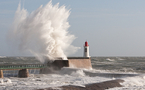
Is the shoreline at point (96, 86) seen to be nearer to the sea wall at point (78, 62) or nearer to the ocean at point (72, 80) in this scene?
the ocean at point (72, 80)

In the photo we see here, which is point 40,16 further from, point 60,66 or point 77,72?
point 77,72

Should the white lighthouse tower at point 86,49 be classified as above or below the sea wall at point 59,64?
above

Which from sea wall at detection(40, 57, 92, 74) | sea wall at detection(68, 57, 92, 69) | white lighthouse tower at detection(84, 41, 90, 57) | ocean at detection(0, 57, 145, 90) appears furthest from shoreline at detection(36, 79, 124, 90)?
white lighthouse tower at detection(84, 41, 90, 57)

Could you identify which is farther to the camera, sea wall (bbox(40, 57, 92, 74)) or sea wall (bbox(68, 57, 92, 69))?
sea wall (bbox(68, 57, 92, 69))

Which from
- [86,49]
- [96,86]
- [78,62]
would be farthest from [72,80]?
[86,49]

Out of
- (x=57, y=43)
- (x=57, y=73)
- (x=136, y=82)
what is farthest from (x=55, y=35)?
(x=136, y=82)

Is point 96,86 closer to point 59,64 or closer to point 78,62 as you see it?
point 59,64

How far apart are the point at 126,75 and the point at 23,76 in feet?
31.3

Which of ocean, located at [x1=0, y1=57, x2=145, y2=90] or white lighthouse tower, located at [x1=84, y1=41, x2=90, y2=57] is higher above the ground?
white lighthouse tower, located at [x1=84, y1=41, x2=90, y2=57]

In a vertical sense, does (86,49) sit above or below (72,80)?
above

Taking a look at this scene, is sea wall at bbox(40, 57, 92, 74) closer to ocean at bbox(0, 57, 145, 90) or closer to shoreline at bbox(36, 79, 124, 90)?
ocean at bbox(0, 57, 145, 90)

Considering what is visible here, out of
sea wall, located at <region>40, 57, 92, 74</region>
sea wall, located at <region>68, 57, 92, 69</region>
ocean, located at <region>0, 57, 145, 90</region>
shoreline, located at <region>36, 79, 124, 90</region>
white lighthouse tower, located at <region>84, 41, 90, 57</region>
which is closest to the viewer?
shoreline, located at <region>36, 79, 124, 90</region>

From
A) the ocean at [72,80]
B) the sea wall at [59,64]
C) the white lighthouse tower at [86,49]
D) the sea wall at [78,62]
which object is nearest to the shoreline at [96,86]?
the ocean at [72,80]

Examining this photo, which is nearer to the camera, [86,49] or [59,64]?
[59,64]
